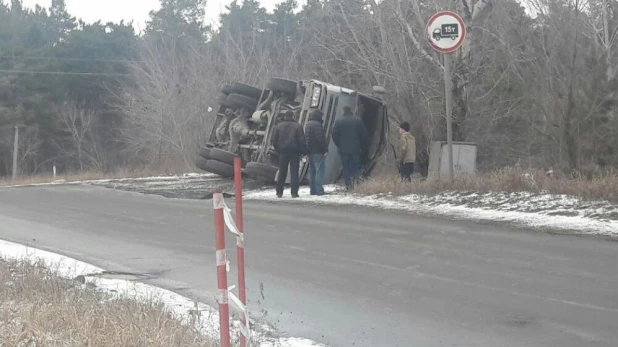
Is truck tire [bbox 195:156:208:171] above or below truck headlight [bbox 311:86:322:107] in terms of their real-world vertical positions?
below

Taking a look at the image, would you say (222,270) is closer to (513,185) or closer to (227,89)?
(513,185)

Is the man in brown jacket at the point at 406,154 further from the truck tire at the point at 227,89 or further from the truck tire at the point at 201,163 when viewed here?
the truck tire at the point at 201,163

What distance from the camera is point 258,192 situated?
17.0 m

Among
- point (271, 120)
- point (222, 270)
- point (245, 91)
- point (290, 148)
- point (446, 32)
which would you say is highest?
point (446, 32)

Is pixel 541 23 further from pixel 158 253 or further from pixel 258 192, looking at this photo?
pixel 158 253

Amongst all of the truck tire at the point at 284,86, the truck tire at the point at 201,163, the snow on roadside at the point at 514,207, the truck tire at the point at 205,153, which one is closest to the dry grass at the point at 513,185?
the snow on roadside at the point at 514,207

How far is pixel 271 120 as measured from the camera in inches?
696

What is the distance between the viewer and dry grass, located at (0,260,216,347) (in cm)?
556

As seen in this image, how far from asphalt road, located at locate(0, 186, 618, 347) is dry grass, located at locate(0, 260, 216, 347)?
1103 millimetres

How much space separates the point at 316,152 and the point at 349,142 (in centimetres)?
69

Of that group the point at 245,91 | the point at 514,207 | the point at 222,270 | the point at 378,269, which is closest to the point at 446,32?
the point at 514,207

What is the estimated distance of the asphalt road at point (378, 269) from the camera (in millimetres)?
6621

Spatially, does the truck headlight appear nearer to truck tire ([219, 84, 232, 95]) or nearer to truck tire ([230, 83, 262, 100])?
truck tire ([230, 83, 262, 100])

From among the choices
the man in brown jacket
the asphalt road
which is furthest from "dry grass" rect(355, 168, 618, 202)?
the asphalt road
